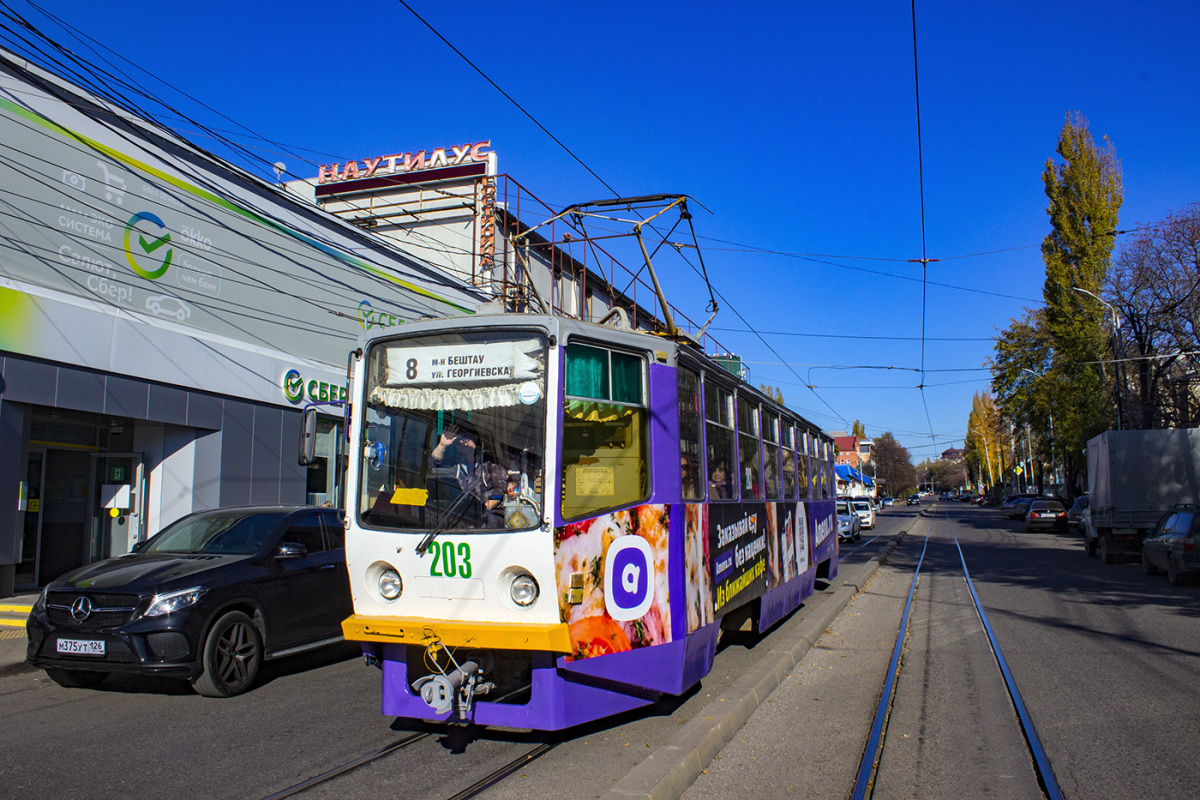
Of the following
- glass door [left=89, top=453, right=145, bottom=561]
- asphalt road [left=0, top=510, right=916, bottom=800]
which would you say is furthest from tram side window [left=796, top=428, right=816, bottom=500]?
glass door [left=89, top=453, right=145, bottom=561]

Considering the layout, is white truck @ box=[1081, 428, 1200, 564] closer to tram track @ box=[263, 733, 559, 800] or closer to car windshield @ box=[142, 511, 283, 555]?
tram track @ box=[263, 733, 559, 800]

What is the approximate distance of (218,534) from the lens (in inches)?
322

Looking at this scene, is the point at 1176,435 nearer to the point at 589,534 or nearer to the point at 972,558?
the point at 972,558

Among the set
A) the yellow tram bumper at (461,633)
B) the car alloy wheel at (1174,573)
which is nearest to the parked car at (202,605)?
the yellow tram bumper at (461,633)

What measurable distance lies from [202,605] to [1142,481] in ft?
69.2

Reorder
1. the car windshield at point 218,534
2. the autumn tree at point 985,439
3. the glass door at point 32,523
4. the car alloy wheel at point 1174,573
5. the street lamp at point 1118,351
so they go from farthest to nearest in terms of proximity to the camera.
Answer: the autumn tree at point 985,439 < the street lamp at point 1118,351 < the car alloy wheel at point 1174,573 < the glass door at point 32,523 < the car windshield at point 218,534

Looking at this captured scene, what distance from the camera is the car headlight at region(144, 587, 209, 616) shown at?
22.0 feet

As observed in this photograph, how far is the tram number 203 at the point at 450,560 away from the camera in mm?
5195

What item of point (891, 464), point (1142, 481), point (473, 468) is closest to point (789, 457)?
point (473, 468)

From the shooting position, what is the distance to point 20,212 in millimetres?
11414

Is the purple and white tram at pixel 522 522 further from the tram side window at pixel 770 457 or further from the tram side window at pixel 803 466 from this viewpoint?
the tram side window at pixel 803 466

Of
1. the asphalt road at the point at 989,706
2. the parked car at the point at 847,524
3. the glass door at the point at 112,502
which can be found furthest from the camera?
the parked car at the point at 847,524

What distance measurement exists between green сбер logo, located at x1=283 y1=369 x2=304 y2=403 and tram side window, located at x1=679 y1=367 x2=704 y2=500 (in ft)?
37.1

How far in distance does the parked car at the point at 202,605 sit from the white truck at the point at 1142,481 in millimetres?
19042
